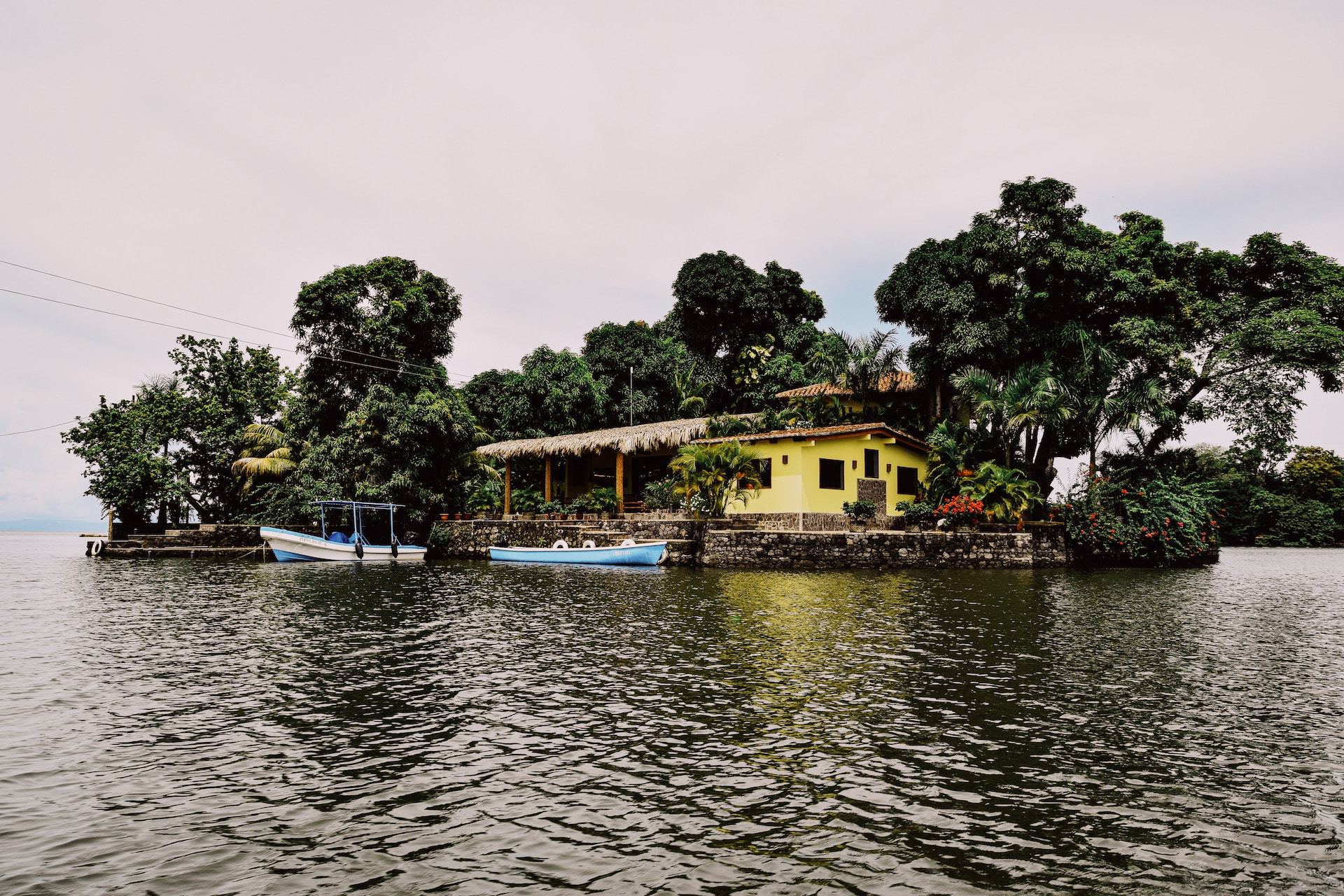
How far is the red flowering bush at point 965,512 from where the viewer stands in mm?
29016

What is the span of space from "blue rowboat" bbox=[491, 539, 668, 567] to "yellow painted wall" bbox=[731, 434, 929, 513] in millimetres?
4946

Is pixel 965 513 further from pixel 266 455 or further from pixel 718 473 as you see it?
pixel 266 455

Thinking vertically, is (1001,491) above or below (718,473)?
below

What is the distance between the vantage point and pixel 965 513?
29.1 m

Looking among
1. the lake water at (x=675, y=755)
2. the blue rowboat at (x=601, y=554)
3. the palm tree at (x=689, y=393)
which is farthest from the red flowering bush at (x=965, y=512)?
the palm tree at (x=689, y=393)

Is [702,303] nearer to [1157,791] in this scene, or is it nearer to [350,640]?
[350,640]

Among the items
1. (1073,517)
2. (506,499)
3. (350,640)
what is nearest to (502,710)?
(350,640)

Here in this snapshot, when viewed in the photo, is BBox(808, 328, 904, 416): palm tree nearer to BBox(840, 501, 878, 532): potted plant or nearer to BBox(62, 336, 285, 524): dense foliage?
BBox(840, 501, 878, 532): potted plant

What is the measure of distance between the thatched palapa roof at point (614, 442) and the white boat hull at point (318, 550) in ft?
22.8

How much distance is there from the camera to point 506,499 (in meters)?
39.1

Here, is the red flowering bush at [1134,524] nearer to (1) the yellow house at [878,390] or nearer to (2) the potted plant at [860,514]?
(2) the potted plant at [860,514]

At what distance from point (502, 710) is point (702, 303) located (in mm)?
43512

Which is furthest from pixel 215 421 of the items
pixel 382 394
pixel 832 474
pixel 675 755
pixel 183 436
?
pixel 675 755

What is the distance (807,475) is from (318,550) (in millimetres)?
21767
